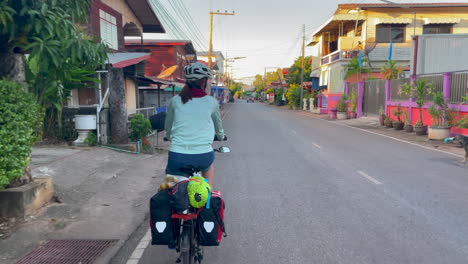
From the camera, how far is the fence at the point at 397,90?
20.8 meters

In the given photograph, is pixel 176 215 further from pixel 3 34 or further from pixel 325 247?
pixel 3 34

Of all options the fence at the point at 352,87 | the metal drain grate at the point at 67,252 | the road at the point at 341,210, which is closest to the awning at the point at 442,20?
the fence at the point at 352,87

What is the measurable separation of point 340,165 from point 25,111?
23.2 ft

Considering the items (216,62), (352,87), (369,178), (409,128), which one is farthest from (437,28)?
(216,62)

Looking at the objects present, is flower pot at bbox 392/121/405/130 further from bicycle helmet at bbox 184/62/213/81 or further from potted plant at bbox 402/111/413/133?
bicycle helmet at bbox 184/62/213/81

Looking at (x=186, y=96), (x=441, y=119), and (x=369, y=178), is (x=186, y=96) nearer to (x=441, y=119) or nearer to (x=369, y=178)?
(x=369, y=178)

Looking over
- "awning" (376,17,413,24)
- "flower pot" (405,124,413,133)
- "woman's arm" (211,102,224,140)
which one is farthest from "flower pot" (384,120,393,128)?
"woman's arm" (211,102,224,140)

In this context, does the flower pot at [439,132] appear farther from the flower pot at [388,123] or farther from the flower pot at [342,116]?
the flower pot at [342,116]

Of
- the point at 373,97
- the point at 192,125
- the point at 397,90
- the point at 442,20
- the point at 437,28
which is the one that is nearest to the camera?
the point at 192,125

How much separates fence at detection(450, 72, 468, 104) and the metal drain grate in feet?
48.7

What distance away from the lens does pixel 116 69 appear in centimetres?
1152

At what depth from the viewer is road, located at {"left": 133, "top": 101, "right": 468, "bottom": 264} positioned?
14.0 ft

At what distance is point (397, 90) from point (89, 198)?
19721 mm

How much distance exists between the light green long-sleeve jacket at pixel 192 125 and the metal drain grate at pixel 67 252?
5.62 ft
